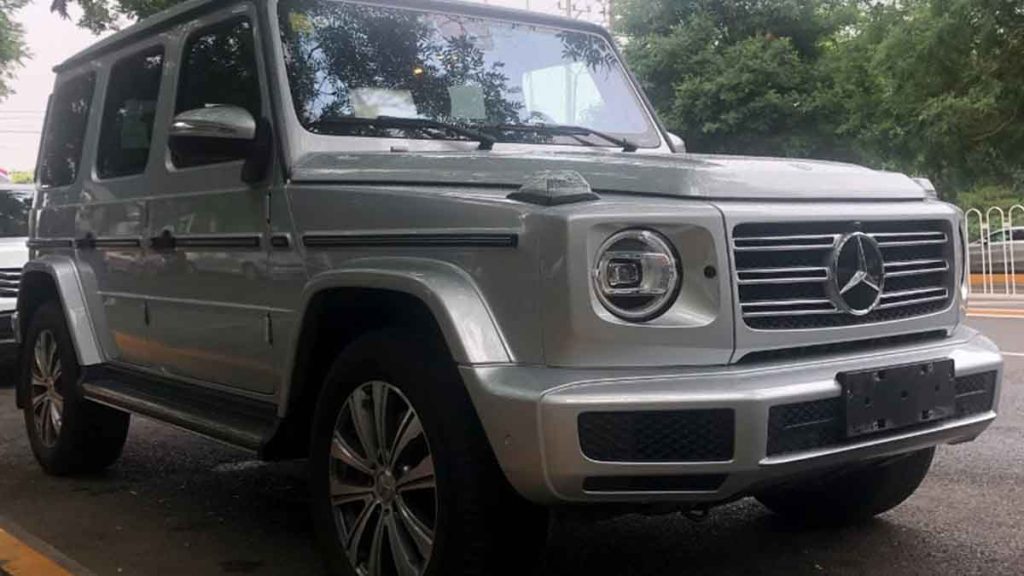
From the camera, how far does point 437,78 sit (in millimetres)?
4301

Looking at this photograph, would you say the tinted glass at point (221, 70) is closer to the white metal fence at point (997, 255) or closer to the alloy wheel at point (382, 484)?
the alloy wheel at point (382, 484)

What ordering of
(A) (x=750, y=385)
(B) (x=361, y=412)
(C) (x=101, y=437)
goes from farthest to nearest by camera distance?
1. (C) (x=101, y=437)
2. (B) (x=361, y=412)
3. (A) (x=750, y=385)

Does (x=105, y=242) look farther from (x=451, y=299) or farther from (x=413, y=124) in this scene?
(x=451, y=299)

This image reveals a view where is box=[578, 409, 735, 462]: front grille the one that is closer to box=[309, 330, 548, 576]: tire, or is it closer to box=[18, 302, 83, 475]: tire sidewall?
box=[309, 330, 548, 576]: tire

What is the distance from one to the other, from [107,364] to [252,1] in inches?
78.5

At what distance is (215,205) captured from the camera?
428 centimetres

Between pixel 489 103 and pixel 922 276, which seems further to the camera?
pixel 489 103

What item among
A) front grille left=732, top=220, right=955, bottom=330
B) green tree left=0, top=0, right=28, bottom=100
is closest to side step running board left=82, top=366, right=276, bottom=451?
front grille left=732, top=220, right=955, bottom=330

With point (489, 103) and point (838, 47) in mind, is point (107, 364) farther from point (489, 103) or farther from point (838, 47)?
point (838, 47)

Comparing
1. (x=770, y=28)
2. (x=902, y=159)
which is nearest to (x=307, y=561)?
(x=902, y=159)

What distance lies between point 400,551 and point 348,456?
0.36m

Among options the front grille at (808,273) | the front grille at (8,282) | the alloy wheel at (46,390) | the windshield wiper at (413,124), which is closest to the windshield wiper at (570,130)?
the windshield wiper at (413,124)

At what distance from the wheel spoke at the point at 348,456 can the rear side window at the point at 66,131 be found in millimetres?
2866

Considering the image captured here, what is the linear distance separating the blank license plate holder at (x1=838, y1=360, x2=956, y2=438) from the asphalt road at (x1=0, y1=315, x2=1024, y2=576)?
0.86m
